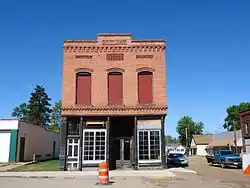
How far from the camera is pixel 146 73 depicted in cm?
2694

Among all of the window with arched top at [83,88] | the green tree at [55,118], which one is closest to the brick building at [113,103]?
the window with arched top at [83,88]

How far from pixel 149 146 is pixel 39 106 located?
64.1m

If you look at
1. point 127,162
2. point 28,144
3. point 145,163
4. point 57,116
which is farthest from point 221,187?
point 57,116

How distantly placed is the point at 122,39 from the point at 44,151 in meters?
22.2

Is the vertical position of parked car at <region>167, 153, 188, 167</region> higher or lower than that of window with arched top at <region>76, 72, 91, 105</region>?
lower

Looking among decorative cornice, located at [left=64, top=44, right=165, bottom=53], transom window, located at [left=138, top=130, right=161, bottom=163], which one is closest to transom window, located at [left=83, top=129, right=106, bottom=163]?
transom window, located at [left=138, top=130, right=161, bottom=163]

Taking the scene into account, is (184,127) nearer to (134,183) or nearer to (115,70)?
(115,70)

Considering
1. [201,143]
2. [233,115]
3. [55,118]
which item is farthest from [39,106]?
[233,115]

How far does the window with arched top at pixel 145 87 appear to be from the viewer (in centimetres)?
2656

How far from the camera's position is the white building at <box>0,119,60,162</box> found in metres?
31.3

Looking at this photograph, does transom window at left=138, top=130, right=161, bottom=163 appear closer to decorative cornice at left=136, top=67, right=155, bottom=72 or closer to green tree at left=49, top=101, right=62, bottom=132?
decorative cornice at left=136, top=67, right=155, bottom=72

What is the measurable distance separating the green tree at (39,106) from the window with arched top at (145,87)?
6065 cm

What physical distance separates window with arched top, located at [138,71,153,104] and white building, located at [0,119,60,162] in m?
13.7

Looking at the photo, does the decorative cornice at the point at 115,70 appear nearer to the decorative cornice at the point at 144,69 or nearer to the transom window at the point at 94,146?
the decorative cornice at the point at 144,69
